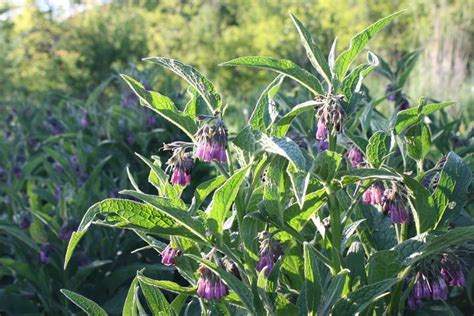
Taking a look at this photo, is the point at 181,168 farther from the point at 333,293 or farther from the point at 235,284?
the point at 333,293

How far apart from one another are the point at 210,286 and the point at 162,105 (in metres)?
0.38

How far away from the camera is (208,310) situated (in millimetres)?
1504

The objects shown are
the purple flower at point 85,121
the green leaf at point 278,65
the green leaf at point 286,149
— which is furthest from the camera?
the purple flower at point 85,121

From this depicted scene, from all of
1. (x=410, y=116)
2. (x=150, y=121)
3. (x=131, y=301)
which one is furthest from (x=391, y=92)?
(x=150, y=121)

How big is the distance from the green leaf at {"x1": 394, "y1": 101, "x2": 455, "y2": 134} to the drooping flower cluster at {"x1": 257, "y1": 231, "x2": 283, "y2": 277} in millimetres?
428

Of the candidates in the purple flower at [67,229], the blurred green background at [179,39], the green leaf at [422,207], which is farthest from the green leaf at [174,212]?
the blurred green background at [179,39]

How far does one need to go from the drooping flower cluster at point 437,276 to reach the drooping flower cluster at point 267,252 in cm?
33

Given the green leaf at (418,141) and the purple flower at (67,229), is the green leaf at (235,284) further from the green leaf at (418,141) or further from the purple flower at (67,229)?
the purple flower at (67,229)

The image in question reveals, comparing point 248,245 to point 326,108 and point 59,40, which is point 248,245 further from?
point 59,40

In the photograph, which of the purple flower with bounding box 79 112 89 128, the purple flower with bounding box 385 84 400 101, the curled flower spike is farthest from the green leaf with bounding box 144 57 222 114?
the purple flower with bounding box 79 112 89 128

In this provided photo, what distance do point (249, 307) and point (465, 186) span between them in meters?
0.56

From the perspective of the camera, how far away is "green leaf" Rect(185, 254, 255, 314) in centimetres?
128

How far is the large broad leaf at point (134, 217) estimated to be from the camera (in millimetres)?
1286

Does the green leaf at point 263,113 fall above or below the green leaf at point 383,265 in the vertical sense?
above
